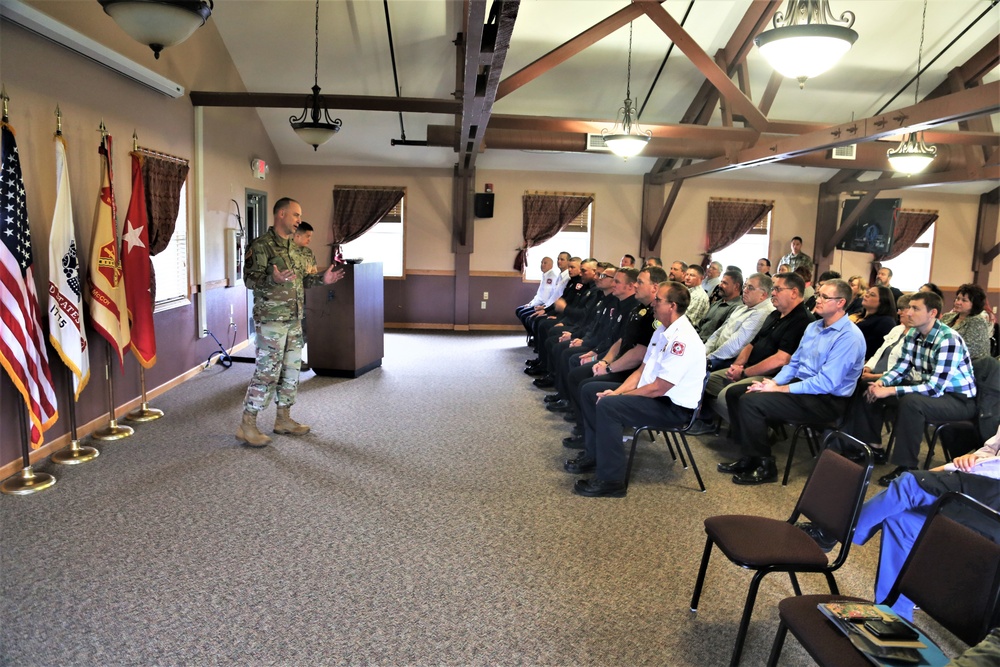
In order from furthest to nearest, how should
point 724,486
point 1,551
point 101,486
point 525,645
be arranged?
1. point 724,486
2. point 101,486
3. point 1,551
4. point 525,645

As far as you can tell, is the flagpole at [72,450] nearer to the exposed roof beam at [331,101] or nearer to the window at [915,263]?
the exposed roof beam at [331,101]

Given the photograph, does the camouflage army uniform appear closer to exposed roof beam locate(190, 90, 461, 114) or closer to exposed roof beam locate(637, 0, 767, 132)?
exposed roof beam locate(190, 90, 461, 114)

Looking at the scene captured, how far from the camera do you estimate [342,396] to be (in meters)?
5.55

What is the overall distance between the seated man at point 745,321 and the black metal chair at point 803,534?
2.49m

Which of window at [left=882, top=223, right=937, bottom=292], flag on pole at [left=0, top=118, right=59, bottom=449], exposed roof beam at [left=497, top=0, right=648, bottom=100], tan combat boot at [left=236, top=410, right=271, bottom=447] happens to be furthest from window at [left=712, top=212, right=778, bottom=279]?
flag on pole at [left=0, top=118, right=59, bottom=449]

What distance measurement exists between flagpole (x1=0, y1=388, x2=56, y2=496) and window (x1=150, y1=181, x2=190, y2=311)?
2.03 meters

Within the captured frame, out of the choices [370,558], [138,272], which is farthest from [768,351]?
[138,272]

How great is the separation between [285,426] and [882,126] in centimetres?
490

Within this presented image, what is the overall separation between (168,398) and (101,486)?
193cm

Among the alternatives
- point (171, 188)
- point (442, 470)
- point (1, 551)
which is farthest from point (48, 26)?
point (442, 470)

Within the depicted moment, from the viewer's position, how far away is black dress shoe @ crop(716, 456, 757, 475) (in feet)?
12.7

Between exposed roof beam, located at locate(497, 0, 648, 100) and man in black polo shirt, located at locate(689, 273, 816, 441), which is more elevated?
exposed roof beam, located at locate(497, 0, 648, 100)

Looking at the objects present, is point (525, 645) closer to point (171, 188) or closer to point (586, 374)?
point (586, 374)

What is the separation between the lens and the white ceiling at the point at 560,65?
21.0ft
